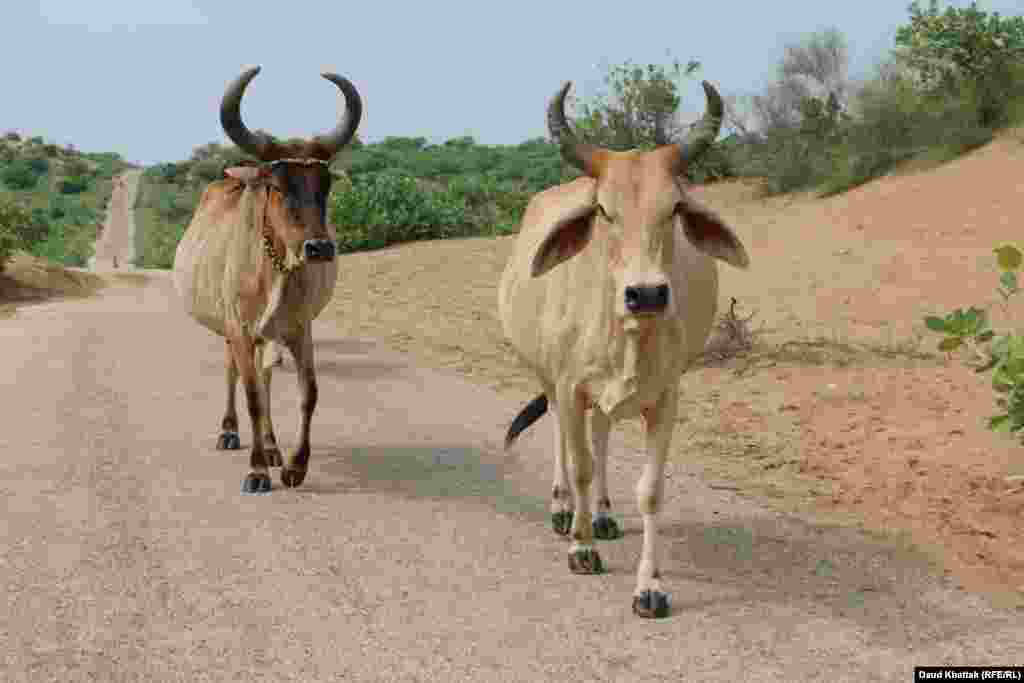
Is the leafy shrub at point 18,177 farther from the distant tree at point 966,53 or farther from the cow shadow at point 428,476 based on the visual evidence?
the cow shadow at point 428,476

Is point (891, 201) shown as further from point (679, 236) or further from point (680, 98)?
point (679, 236)

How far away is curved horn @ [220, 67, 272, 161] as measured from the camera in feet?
21.2

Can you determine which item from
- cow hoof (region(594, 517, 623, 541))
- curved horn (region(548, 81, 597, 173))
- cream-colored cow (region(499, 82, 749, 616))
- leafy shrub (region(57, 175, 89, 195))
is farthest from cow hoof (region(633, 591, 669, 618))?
leafy shrub (region(57, 175, 89, 195))

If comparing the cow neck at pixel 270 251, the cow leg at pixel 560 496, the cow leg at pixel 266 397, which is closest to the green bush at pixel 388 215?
the cow leg at pixel 266 397

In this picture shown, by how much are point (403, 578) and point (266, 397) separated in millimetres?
2800

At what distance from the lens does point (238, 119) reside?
6.49 meters

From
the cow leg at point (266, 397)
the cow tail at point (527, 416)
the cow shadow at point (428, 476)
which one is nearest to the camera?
the cow tail at point (527, 416)

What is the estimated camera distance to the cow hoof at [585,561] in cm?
A: 520

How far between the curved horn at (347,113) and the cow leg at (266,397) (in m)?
1.33

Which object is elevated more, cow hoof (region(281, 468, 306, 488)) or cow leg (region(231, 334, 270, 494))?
cow leg (region(231, 334, 270, 494))

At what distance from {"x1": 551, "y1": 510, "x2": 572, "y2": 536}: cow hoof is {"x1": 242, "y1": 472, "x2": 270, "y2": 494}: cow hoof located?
1.89 m

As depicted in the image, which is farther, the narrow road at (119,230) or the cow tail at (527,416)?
the narrow road at (119,230)

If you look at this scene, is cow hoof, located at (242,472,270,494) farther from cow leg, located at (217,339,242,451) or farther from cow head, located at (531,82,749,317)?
cow head, located at (531,82,749,317)

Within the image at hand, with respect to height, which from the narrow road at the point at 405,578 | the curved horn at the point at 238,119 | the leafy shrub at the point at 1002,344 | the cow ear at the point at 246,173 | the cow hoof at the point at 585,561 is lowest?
the narrow road at the point at 405,578
